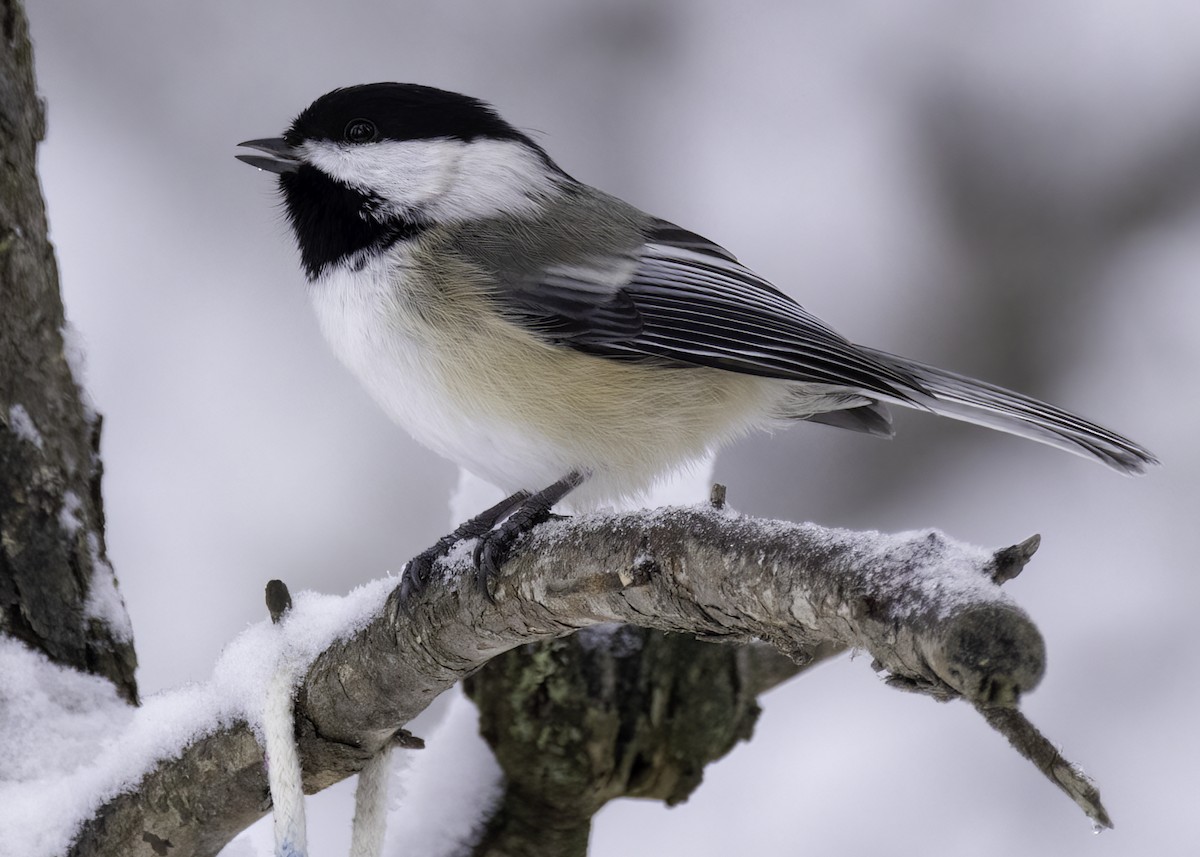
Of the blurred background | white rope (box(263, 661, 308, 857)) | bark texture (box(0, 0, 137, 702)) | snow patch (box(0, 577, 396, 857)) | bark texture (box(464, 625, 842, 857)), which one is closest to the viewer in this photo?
white rope (box(263, 661, 308, 857))

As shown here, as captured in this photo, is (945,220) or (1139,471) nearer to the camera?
(1139,471)

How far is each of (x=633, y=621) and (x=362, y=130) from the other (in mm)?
906

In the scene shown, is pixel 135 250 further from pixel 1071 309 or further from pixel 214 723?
pixel 1071 309

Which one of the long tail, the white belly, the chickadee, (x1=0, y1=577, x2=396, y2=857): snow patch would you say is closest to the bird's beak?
the chickadee

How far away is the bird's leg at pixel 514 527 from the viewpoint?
49.3 inches

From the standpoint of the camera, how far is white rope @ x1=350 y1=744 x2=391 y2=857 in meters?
1.22

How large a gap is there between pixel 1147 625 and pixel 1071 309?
2.70 ft

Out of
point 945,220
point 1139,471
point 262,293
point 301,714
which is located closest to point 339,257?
point 301,714

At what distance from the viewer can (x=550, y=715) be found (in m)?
1.62

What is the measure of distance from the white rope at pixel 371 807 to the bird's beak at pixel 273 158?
865 mm

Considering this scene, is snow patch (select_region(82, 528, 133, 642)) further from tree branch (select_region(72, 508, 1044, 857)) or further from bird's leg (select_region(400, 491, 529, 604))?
bird's leg (select_region(400, 491, 529, 604))

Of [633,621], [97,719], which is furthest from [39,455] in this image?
[633,621]

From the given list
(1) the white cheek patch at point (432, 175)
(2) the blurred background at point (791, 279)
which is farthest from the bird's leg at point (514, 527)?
(2) the blurred background at point (791, 279)

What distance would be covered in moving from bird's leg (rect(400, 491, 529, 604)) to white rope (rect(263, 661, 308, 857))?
0.53ft
